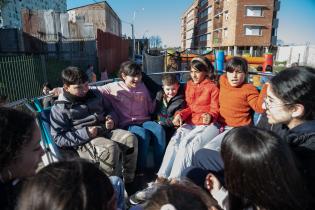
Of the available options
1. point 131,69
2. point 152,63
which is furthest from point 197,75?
point 152,63

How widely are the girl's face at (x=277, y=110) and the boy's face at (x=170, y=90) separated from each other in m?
1.68

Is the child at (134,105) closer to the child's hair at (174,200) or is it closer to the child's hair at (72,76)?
the child's hair at (72,76)

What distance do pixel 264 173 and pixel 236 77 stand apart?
2.14 meters

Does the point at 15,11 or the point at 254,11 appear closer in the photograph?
the point at 15,11

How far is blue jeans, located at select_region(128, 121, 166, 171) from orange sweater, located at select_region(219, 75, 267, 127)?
0.80 meters

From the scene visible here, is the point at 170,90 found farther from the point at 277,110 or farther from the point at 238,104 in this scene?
the point at 277,110

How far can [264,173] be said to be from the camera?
1378 millimetres

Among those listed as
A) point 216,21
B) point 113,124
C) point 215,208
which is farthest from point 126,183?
point 216,21

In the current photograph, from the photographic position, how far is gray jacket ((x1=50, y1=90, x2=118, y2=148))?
3018mm

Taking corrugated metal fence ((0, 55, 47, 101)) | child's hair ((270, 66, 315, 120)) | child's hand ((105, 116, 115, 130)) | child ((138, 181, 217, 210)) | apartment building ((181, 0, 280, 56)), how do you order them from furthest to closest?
apartment building ((181, 0, 280, 56)) < corrugated metal fence ((0, 55, 47, 101)) < child's hand ((105, 116, 115, 130)) < child's hair ((270, 66, 315, 120)) < child ((138, 181, 217, 210))

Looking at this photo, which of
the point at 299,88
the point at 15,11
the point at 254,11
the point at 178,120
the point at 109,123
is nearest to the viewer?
the point at 299,88

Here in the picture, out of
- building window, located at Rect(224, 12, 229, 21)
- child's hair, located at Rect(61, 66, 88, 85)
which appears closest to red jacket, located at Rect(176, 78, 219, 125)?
child's hair, located at Rect(61, 66, 88, 85)

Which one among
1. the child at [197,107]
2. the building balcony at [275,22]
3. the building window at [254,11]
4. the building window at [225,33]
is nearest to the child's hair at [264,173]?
the child at [197,107]

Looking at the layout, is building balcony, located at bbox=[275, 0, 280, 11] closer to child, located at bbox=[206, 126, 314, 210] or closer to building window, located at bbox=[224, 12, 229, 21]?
building window, located at bbox=[224, 12, 229, 21]
